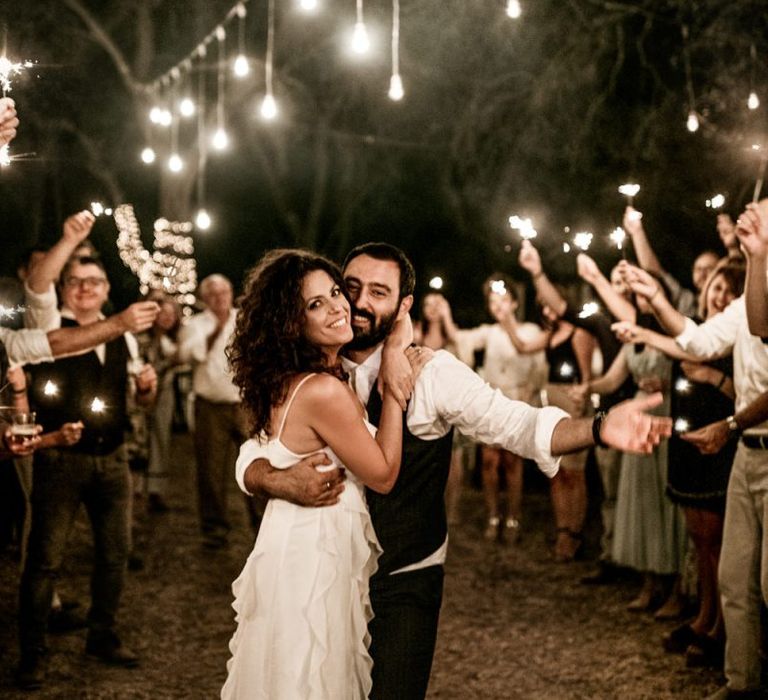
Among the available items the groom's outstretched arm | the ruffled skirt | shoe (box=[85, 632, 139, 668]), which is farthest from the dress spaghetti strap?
shoe (box=[85, 632, 139, 668])

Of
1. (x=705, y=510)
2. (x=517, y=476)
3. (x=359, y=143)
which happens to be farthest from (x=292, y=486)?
(x=359, y=143)

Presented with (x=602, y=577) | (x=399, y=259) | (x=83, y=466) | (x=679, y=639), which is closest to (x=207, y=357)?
(x=83, y=466)

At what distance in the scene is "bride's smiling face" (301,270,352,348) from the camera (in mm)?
2850

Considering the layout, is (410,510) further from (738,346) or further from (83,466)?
(83,466)

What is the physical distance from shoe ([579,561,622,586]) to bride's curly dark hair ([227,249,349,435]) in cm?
419

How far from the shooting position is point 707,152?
872 cm

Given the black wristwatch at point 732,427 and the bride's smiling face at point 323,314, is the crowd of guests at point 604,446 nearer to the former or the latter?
the black wristwatch at point 732,427

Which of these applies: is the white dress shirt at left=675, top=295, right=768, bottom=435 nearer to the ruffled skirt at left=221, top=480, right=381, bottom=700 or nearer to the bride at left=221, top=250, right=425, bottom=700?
the bride at left=221, top=250, right=425, bottom=700

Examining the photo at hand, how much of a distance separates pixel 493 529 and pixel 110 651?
361 cm

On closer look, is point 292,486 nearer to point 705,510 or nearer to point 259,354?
point 259,354

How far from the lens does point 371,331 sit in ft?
10.1

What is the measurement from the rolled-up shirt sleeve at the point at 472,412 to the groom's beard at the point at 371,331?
0.68 ft

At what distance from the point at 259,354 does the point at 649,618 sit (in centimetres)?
383

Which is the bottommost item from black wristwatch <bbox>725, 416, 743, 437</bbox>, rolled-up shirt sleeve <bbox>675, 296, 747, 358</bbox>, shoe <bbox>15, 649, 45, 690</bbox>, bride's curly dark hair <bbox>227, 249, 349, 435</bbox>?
shoe <bbox>15, 649, 45, 690</bbox>
